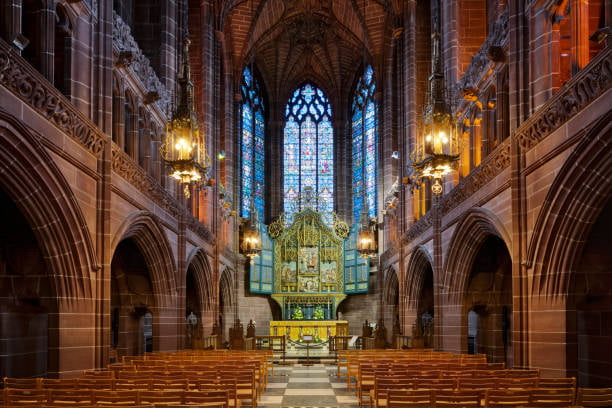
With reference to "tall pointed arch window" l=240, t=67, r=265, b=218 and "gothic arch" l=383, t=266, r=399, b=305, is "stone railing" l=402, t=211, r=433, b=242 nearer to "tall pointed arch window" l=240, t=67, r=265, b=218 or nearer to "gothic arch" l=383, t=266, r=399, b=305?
"gothic arch" l=383, t=266, r=399, b=305

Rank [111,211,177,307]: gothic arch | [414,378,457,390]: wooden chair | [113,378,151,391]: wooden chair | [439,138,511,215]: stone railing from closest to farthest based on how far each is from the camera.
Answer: [113,378,151,391]: wooden chair, [414,378,457,390]: wooden chair, [439,138,511,215]: stone railing, [111,211,177,307]: gothic arch

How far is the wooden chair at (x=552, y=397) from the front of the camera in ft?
28.6

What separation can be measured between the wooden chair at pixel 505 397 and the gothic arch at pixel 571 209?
398 centimetres

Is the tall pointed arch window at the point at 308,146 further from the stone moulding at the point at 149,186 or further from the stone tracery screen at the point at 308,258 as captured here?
the stone moulding at the point at 149,186

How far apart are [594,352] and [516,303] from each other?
1.74 meters

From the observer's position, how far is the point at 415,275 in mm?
26609

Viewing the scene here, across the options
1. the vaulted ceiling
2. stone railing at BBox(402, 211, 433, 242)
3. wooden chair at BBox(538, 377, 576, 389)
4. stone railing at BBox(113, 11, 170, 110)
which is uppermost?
the vaulted ceiling

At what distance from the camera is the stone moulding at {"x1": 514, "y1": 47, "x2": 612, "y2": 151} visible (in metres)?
10.2

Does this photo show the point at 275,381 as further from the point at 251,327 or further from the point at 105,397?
the point at 105,397

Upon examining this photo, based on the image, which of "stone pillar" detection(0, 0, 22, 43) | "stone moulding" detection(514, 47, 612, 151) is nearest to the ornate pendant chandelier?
"stone moulding" detection(514, 47, 612, 151)

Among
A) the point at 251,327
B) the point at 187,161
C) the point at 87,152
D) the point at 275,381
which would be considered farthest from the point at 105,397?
the point at 251,327

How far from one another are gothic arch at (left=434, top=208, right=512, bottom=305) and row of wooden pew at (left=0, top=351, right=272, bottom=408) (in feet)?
23.8

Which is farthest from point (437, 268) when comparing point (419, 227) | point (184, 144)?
point (184, 144)

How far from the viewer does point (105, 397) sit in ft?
28.3
